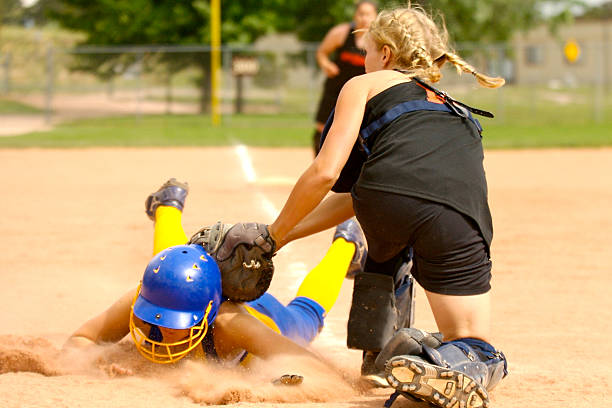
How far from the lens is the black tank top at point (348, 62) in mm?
8758

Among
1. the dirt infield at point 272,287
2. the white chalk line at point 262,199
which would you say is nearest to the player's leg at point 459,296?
the dirt infield at point 272,287

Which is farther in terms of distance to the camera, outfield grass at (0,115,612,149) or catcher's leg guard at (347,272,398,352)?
outfield grass at (0,115,612,149)

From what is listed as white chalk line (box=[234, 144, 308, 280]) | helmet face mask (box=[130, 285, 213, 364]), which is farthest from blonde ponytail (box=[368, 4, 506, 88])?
white chalk line (box=[234, 144, 308, 280])

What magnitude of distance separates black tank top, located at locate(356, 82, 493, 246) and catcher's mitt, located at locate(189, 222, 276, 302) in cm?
47

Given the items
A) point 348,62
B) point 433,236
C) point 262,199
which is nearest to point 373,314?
point 433,236

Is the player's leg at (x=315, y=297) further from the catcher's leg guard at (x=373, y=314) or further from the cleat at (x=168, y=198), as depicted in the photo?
the cleat at (x=168, y=198)

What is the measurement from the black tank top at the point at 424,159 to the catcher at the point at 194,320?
29.2 inches

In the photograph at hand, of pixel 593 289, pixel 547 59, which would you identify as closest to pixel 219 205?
pixel 593 289

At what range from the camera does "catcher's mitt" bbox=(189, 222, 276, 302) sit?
3.31 metres

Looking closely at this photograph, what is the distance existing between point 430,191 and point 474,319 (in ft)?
1.81

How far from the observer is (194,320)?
3223 mm

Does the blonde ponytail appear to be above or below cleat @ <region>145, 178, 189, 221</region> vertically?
above

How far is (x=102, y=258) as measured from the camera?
636cm

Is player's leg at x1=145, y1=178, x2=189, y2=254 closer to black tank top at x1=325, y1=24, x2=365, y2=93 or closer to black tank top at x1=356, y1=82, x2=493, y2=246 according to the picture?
black tank top at x1=356, y1=82, x2=493, y2=246
